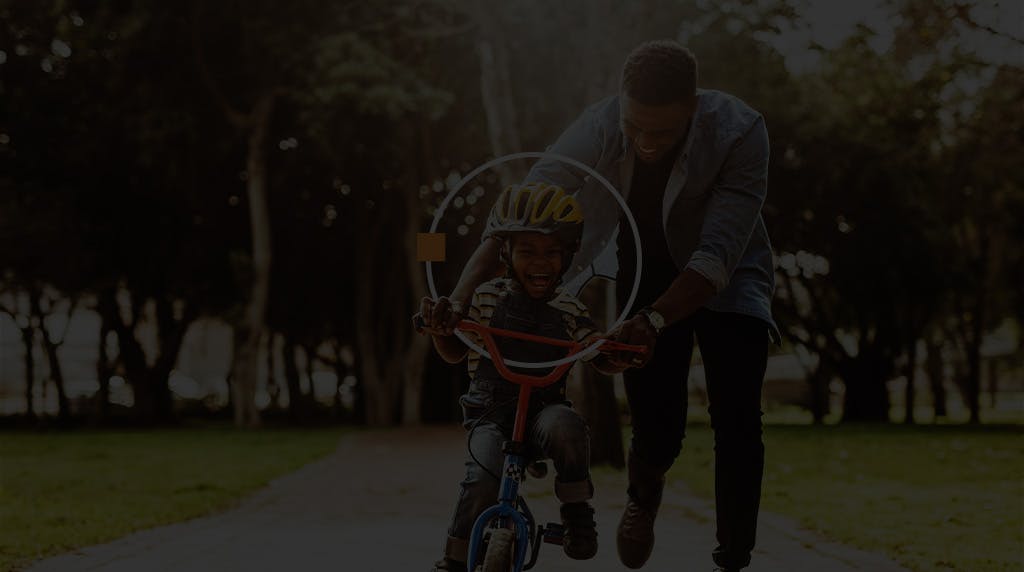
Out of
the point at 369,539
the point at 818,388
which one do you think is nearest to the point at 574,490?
the point at 369,539

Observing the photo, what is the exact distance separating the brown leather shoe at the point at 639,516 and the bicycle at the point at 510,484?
1019 millimetres

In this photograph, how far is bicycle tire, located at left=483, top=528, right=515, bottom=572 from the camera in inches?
160

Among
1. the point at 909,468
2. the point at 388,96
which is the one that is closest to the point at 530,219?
the point at 909,468

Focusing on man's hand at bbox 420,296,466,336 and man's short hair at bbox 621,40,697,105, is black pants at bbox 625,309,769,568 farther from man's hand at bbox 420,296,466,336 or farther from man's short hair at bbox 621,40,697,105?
man's hand at bbox 420,296,466,336

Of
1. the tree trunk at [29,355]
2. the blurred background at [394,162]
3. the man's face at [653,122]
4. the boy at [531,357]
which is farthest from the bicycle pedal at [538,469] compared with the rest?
the tree trunk at [29,355]

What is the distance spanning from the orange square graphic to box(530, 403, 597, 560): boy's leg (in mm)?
673

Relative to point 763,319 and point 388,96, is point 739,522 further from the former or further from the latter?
point 388,96

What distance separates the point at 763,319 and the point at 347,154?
2144cm

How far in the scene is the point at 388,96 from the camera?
73.6 ft

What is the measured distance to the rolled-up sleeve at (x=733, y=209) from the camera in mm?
4508

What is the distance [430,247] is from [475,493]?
2.69 ft

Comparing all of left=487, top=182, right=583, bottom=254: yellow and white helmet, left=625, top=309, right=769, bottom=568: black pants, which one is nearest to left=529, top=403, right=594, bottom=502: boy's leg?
left=487, top=182, right=583, bottom=254: yellow and white helmet

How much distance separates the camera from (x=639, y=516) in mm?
5383

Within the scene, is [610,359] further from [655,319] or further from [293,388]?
[293,388]
